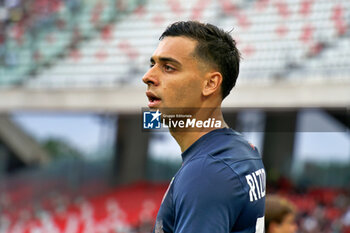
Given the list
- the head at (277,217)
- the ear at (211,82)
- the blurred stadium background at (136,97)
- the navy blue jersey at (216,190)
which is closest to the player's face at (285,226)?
the head at (277,217)

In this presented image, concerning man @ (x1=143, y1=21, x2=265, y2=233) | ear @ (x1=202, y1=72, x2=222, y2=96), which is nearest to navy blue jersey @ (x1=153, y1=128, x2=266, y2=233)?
man @ (x1=143, y1=21, x2=265, y2=233)

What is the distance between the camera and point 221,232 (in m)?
1.19

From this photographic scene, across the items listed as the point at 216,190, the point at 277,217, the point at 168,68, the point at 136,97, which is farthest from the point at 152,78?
the point at 136,97

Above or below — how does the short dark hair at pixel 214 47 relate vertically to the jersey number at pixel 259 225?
Result: above

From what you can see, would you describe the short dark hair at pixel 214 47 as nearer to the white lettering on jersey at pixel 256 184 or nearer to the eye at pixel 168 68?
the eye at pixel 168 68

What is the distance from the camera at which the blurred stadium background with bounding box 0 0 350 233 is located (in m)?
8.47

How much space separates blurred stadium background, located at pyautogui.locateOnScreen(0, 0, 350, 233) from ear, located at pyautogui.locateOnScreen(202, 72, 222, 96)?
255 inches

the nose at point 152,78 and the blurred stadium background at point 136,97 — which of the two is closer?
the nose at point 152,78

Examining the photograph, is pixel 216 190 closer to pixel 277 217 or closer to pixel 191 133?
pixel 191 133

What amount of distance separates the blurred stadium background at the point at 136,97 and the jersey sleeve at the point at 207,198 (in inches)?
261

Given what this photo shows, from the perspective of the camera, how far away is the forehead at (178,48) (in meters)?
1.36

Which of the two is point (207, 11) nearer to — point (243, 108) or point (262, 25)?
point (262, 25)

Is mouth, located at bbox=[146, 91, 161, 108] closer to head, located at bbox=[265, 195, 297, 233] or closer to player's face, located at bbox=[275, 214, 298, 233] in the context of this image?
head, located at bbox=[265, 195, 297, 233]

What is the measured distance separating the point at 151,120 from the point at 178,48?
12.2 inches
